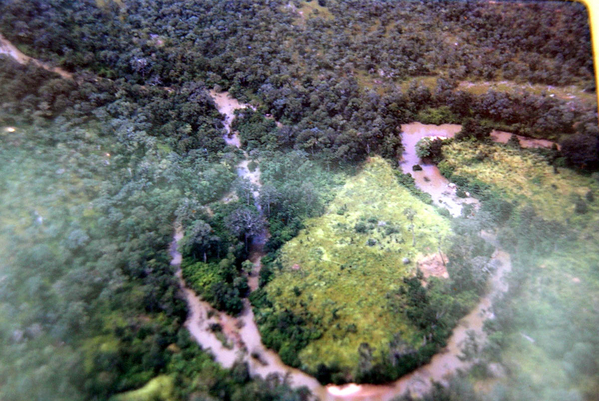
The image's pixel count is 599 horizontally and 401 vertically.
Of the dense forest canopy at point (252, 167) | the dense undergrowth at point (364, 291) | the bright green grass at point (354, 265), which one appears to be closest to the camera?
the dense forest canopy at point (252, 167)

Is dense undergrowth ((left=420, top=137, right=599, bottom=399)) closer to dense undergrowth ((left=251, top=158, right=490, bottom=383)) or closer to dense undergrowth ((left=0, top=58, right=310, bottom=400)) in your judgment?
dense undergrowth ((left=251, top=158, right=490, bottom=383))

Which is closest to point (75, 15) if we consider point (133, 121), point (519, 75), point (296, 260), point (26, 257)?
point (133, 121)

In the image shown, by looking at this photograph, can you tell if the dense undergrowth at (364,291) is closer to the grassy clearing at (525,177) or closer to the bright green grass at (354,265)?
the bright green grass at (354,265)

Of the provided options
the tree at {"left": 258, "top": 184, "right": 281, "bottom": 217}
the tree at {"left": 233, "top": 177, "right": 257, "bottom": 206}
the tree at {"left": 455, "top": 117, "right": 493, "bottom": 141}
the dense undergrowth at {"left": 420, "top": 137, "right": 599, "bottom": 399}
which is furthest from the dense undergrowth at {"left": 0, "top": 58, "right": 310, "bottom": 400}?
the tree at {"left": 455, "top": 117, "right": 493, "bottom": 141}

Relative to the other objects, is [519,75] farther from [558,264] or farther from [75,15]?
[75,15]

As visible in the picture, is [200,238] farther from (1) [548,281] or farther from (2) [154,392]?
(1) [548,281]

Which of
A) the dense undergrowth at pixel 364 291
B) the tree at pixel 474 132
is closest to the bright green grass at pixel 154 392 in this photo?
the dense undergrowth at pixel 364 291
